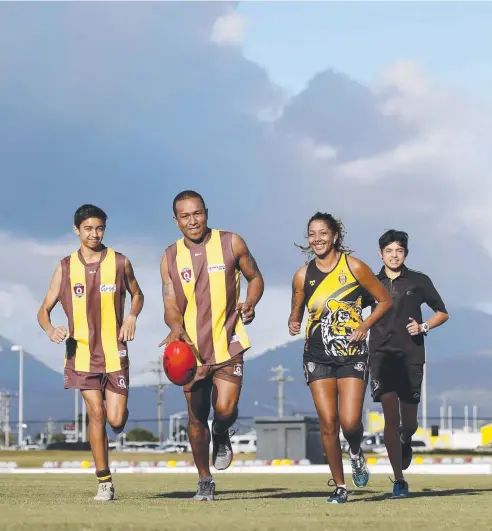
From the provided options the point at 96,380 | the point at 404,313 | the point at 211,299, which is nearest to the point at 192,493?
the point at 96,380

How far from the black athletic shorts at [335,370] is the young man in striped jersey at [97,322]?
162 cm

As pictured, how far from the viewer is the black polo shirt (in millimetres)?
13094

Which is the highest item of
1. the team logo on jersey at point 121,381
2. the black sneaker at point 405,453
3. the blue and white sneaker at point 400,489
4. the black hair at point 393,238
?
the black hair at point 393,238

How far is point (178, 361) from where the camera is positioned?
1120 cm

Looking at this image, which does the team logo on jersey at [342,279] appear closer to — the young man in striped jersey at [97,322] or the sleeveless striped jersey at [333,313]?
the sleeveless striped jersey at [333,313]

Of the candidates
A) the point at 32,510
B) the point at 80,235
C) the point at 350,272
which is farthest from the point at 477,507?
the point at 80,235

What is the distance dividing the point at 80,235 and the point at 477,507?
14.0ft

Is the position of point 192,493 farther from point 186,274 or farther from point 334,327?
point 334,327

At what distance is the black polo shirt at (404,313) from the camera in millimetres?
13094

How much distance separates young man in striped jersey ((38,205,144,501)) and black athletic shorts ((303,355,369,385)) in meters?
1.62

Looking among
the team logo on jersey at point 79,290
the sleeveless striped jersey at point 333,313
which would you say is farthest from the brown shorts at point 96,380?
the sleeveless striped jersey at point 333,313

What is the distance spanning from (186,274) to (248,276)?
1.70 feet

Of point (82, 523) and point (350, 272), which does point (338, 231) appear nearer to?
point (350, 272)

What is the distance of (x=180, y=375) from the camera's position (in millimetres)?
11258
